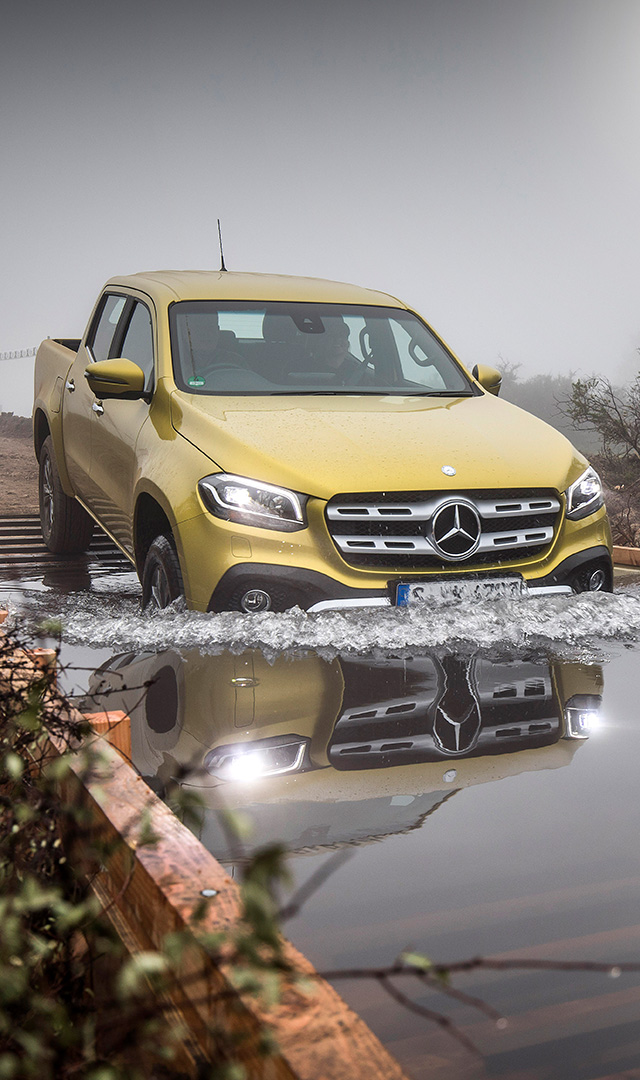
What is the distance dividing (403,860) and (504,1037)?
27.2 inches

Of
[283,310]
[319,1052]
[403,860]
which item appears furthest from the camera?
[283,310]

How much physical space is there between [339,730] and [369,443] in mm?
1645

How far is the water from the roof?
1893mm

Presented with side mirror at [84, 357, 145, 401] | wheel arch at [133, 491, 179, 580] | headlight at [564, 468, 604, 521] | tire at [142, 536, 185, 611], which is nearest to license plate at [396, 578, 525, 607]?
headlight at [564, 468, 604, 521]

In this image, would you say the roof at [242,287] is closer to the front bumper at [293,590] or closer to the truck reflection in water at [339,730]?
the front bumper at [293,590]

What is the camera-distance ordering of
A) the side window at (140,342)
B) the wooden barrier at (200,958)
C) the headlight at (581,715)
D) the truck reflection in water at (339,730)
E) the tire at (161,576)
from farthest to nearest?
the side window at (140,342) < the tire at (161,576) < the headlight at (581,715) < the truck reflection in water at (339,730) < the wooden barrier at (200,958)

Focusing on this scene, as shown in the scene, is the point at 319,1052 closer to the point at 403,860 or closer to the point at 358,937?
the point at 358,937

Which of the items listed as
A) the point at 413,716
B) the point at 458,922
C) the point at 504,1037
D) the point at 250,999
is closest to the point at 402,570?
the point at 413,716

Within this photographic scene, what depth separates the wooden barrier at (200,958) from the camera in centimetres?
120

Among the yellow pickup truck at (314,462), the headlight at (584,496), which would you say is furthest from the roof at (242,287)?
the headlight at (584,496)

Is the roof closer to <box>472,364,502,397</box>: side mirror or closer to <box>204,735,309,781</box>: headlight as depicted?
<box>472,364,502,397</box>: side mirror

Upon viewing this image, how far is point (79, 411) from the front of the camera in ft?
22.4

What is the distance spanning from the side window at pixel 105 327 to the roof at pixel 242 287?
0.44ft

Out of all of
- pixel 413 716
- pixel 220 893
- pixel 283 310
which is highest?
pixel 283 310
